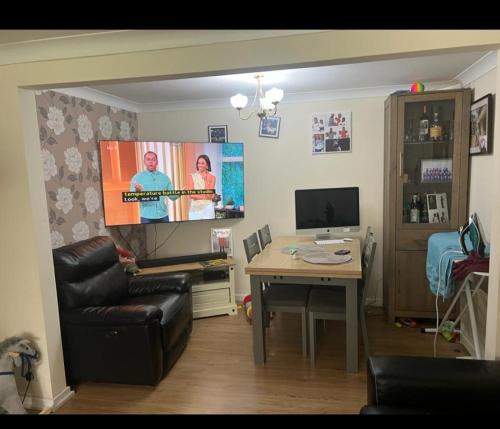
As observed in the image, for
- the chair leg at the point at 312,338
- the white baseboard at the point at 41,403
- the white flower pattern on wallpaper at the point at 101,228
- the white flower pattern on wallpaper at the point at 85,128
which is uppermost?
the white flower pattern on wallpaper at the point at 85,128

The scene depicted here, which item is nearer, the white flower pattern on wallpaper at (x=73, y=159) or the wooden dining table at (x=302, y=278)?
the wooden dining table at (x=302, y=278)

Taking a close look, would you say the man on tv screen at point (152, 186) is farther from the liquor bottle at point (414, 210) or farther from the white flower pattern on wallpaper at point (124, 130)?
the liquor bottle at point (414, 210)

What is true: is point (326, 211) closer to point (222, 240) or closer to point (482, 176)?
point (222, 240)

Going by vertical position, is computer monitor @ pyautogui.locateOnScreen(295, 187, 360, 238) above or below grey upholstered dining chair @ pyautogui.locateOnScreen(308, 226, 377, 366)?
above

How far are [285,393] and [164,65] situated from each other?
213 centimetres

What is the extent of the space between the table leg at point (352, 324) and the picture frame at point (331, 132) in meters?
1.69

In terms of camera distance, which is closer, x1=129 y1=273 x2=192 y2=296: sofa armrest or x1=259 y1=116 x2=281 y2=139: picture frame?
x1=129 y1=273 x2=192 y2=296: sofa armrest

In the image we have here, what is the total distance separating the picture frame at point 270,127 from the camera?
374 cm

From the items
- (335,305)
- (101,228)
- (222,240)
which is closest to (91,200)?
(101,228)

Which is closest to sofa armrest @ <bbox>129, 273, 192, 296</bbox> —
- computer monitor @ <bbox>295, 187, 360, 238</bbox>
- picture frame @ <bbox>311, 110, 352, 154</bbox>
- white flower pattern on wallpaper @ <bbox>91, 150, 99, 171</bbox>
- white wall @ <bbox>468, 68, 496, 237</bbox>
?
white flower pattern on wallpaper @ <bbox>91, 150, 99, 171</bbox>

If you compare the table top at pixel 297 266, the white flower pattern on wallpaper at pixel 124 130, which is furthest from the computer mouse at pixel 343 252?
the white flower pattern on wallpaper at pixel 124 130

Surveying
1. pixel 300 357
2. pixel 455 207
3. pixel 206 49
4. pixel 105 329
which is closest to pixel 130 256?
pixel 105 329

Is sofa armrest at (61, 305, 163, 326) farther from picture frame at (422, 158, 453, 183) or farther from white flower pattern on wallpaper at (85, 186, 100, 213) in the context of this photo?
picture frame at (422, 158, 453, 183)

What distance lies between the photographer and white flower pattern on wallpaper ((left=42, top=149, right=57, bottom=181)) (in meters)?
2.58
